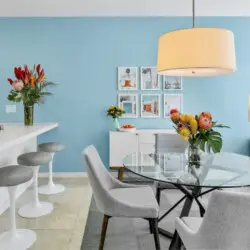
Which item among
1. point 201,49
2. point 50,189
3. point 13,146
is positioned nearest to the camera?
point 201,49

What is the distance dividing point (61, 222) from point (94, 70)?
247cm

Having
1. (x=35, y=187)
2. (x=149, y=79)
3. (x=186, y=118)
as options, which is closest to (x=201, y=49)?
(x=186, y=118)

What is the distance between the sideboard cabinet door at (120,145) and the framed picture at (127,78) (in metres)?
0.84

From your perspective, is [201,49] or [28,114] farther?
[28,114]

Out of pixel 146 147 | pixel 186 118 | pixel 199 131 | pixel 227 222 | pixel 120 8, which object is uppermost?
pixel 120 8

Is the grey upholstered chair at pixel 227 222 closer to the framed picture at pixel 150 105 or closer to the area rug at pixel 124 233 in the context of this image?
the area rug at pixel 124 233

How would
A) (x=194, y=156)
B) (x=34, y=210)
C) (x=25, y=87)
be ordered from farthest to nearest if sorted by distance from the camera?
1. (x=25, y=87)
2. (x=34, y=210)
3. (x=194, y=156)

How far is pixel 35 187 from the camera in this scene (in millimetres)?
2566

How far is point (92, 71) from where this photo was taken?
3.98 meters

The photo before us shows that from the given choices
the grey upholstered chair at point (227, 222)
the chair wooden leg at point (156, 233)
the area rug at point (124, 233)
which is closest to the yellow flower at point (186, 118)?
the chair wooden leg at point (156, 233)

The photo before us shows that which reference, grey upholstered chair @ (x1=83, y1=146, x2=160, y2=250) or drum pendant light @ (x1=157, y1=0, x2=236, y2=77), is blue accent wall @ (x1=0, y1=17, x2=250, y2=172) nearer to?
grey upholstered chair @ (x1=83, y1=146, x2=160, y2=250)

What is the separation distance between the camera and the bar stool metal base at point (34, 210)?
8.09 ft

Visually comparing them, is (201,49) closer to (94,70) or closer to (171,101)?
(171,101)

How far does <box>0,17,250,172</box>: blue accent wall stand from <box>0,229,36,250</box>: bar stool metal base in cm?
207
